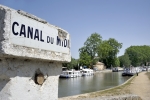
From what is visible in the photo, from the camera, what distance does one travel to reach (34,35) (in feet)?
6.85

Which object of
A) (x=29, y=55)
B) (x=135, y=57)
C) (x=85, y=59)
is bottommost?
(x=29, y=55)

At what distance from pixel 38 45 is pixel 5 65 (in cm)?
44

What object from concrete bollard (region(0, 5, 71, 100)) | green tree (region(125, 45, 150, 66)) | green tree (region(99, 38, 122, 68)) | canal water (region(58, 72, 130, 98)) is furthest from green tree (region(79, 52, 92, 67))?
concrete bollard (region(0, 5, 71, 100))

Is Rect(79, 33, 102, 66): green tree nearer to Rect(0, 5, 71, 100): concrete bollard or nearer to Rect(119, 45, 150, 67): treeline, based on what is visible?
Rect(119, 45, 150, 67): treeline

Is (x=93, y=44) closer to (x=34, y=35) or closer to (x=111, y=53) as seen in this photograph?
(x=111, y=53)

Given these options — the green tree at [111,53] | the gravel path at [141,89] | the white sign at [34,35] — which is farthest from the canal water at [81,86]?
the green tree at [111,53]

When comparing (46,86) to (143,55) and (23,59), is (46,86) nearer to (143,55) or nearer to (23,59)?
(23,59)

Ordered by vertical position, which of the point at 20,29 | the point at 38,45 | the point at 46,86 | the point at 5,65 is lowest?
the point at 46,86

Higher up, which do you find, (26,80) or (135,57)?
(135,57)

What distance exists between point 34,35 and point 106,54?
2904 inches

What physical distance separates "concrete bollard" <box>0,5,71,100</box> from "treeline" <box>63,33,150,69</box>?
48.3 metres

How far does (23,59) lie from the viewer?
6.74ft

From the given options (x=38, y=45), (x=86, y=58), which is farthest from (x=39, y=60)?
(x=86, y=58)

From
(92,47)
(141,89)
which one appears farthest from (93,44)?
(141,89)
